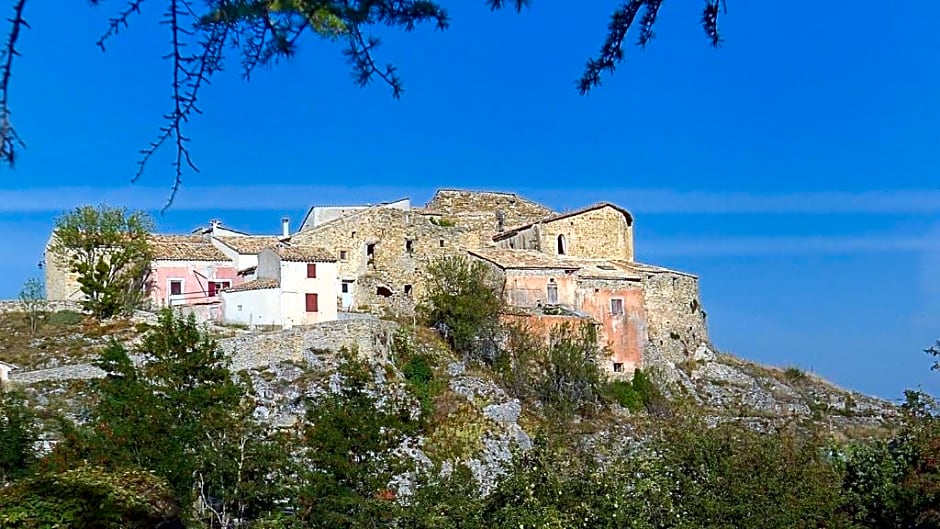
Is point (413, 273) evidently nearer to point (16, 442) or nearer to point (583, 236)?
point (583, 236)

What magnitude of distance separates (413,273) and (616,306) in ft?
28.0

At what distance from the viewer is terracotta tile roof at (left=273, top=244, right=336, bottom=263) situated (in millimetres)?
35616

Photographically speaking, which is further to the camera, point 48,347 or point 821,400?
point 821,400

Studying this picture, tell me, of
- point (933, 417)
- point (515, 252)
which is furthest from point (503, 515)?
point (515, 252)

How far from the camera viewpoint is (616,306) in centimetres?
3847

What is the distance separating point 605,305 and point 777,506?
850 inches

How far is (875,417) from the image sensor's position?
1590 inches

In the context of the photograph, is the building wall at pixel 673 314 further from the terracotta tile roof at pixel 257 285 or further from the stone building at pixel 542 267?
the terracotta tile roof at pixel 257 285

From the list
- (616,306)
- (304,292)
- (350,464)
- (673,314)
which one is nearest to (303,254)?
(304,292)

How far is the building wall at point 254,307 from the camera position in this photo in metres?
35.0

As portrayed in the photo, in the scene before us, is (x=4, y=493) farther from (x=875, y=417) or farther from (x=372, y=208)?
(x=875, y=417)

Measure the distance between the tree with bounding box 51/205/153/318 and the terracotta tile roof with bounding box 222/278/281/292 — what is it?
4005mm

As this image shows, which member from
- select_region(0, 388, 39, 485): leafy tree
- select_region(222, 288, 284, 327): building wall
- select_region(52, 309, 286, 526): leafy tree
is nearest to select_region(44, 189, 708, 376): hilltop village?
select_region(222, 288, 284, 327): building wall

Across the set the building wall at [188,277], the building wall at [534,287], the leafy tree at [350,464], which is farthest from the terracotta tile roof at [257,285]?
the leafy tree at [350,464]
